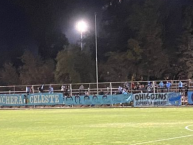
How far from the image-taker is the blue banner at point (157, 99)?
37856 millimetres

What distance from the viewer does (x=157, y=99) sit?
127ft

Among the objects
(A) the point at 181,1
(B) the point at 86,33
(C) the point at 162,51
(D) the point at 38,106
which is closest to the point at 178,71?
(C) the point at 162,51

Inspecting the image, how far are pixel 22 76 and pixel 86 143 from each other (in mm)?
59183

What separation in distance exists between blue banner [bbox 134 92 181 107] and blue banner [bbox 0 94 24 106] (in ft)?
45.5

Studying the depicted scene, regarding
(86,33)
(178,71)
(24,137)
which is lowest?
(24,137)

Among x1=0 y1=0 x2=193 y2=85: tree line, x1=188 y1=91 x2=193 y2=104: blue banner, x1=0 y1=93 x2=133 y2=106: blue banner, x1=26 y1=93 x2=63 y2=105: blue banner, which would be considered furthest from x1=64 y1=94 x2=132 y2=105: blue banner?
x1=0 y1=0 x2=193 y2=85: tree line

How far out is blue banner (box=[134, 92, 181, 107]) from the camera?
124ft

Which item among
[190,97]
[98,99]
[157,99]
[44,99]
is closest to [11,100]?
[44,99]

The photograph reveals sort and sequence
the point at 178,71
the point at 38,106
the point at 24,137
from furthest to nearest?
the point at 178,71 → the point at 38,106 → the point at 24,137

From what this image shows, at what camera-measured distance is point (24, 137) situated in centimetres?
1493

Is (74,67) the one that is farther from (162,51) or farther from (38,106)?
(38,106)

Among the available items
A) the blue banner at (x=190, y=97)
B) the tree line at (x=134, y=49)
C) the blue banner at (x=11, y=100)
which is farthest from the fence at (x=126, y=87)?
the tree line at (x=134, y=49)

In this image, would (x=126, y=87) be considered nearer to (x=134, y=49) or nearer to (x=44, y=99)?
(x=44, y=99)

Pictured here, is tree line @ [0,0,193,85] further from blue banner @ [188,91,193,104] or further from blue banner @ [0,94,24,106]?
blue banner @ [188,91,193,104]
